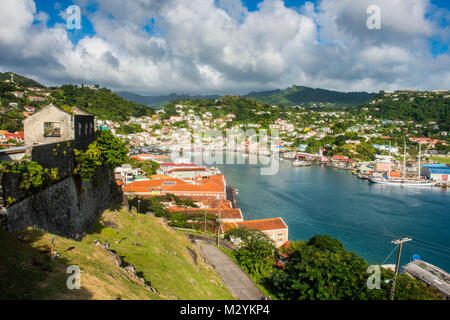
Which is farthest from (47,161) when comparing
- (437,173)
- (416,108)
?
(416,108)

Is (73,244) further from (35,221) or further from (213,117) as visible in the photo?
(213,117)

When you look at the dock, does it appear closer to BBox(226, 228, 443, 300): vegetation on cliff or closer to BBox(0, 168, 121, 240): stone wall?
BBox(226, 228, 443, 300): vegetation on cliff

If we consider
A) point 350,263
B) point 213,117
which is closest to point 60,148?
point 350,263

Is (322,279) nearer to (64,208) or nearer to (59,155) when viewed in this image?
(64,208)

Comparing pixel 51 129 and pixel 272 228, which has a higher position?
pixel 51 129

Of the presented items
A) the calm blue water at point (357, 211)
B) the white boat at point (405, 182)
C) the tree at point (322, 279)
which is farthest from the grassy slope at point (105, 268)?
the white boat at point (405, 182)

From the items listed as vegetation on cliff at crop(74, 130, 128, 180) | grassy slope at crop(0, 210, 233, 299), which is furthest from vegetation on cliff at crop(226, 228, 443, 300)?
vegetation on cliff at crop(74, 130, 128, 180)
